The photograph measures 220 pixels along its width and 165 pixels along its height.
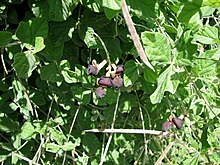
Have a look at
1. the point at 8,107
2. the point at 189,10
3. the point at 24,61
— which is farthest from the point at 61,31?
the point at 189,10

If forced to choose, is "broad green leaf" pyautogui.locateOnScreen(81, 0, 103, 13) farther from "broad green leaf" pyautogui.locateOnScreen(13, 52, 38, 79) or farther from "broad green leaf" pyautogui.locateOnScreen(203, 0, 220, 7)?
"broad green leaf" pyautogui.locateOnScreen(203, 0, 220, 7)

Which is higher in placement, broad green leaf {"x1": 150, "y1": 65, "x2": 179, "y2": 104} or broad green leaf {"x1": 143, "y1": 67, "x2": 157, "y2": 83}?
broad green leaf {"x1": 150, "y1": 65, "x2": 179, "y2": 104}

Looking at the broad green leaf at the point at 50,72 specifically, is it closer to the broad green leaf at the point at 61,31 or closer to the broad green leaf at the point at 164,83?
the broad green leaf at the point at 61,31

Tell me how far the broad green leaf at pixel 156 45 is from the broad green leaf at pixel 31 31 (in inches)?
8.1

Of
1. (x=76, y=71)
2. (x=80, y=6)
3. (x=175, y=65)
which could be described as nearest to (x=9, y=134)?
(x=76, y=71)

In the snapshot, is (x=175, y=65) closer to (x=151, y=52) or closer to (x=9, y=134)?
(x=151, y=52)

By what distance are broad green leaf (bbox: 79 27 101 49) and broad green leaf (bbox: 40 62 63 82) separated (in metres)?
0.08

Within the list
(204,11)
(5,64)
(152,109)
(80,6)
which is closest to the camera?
(204,11)

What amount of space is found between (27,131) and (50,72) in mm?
180

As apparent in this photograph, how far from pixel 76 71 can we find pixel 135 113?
1.15 ft

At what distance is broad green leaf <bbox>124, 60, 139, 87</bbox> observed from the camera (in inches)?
36.5

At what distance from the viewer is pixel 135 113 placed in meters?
1.32

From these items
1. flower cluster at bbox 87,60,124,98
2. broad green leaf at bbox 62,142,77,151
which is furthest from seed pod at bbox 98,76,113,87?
broad green leaf at bbox 62,142,77,151

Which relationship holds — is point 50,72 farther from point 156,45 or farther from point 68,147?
point 156,45
